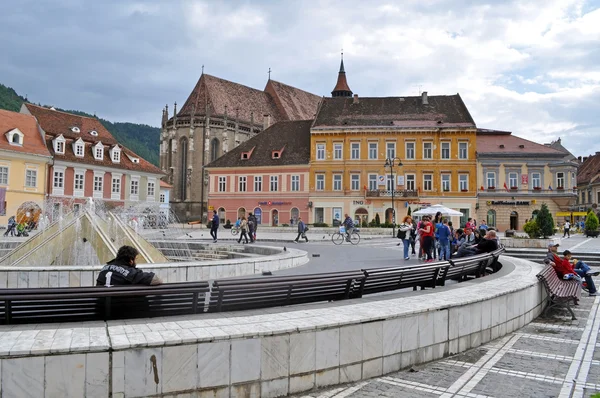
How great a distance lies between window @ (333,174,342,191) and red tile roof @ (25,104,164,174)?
18.5 meters

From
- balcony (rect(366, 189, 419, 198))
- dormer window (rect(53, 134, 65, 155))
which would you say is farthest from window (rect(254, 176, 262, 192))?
dormer window (rect(53, 134, 65, 155))

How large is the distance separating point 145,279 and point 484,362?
425 centimetres

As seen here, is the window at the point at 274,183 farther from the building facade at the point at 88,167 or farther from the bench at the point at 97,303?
the bench at the point at 97,303

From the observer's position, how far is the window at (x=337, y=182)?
169 feet

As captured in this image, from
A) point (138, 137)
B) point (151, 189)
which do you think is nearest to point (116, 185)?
point (151, 189)

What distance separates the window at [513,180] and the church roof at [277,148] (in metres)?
19.6

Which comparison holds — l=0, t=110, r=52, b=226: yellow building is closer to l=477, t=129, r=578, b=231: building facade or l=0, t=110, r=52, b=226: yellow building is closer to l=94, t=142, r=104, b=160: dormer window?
l=94, t=142, r=104, b=160: dormer window

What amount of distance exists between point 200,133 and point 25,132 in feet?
89.0

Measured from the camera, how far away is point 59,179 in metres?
46.0

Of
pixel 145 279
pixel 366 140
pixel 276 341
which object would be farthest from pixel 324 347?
pixel 366 140

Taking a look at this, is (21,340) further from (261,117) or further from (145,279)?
(261,117)

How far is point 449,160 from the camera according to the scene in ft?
163

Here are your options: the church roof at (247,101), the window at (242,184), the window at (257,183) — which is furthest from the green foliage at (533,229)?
the church roof at (247,101)

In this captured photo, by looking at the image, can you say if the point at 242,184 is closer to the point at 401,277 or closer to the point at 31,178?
the point at 31,178
